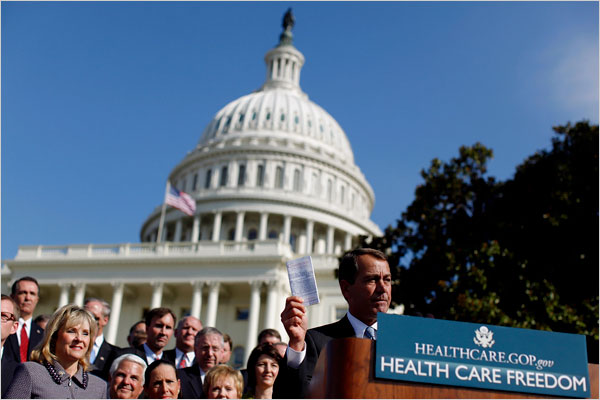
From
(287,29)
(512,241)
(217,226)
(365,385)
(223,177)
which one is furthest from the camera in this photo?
(287,29)

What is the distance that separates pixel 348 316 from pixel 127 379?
330 cm

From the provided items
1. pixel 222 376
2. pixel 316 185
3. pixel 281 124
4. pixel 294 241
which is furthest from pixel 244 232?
pixel 222 376

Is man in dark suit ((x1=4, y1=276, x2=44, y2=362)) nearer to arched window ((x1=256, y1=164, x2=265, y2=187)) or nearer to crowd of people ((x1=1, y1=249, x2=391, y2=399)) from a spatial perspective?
crowd of people ((x1=1, y1=249, x2=391, y2=399))

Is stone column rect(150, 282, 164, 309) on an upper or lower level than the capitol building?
lower

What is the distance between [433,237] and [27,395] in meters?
27.8

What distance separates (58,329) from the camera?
703 cm

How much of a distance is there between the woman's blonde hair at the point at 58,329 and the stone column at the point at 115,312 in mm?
49598

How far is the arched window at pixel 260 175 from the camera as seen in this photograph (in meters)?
89.1

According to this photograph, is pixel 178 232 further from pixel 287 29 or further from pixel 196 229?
pixel 287 29

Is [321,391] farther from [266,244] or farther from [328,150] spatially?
[328,150]

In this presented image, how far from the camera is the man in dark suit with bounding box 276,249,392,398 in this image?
4.80 meters

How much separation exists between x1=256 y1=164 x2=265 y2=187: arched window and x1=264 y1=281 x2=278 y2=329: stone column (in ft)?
110

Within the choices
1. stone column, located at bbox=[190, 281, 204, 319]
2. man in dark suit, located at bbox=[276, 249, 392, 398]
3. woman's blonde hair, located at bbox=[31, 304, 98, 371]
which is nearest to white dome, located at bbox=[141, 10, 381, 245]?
stone column, located at bbox=[190, 281, 204, 319]

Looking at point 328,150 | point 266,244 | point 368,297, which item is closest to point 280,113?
point 328,150
